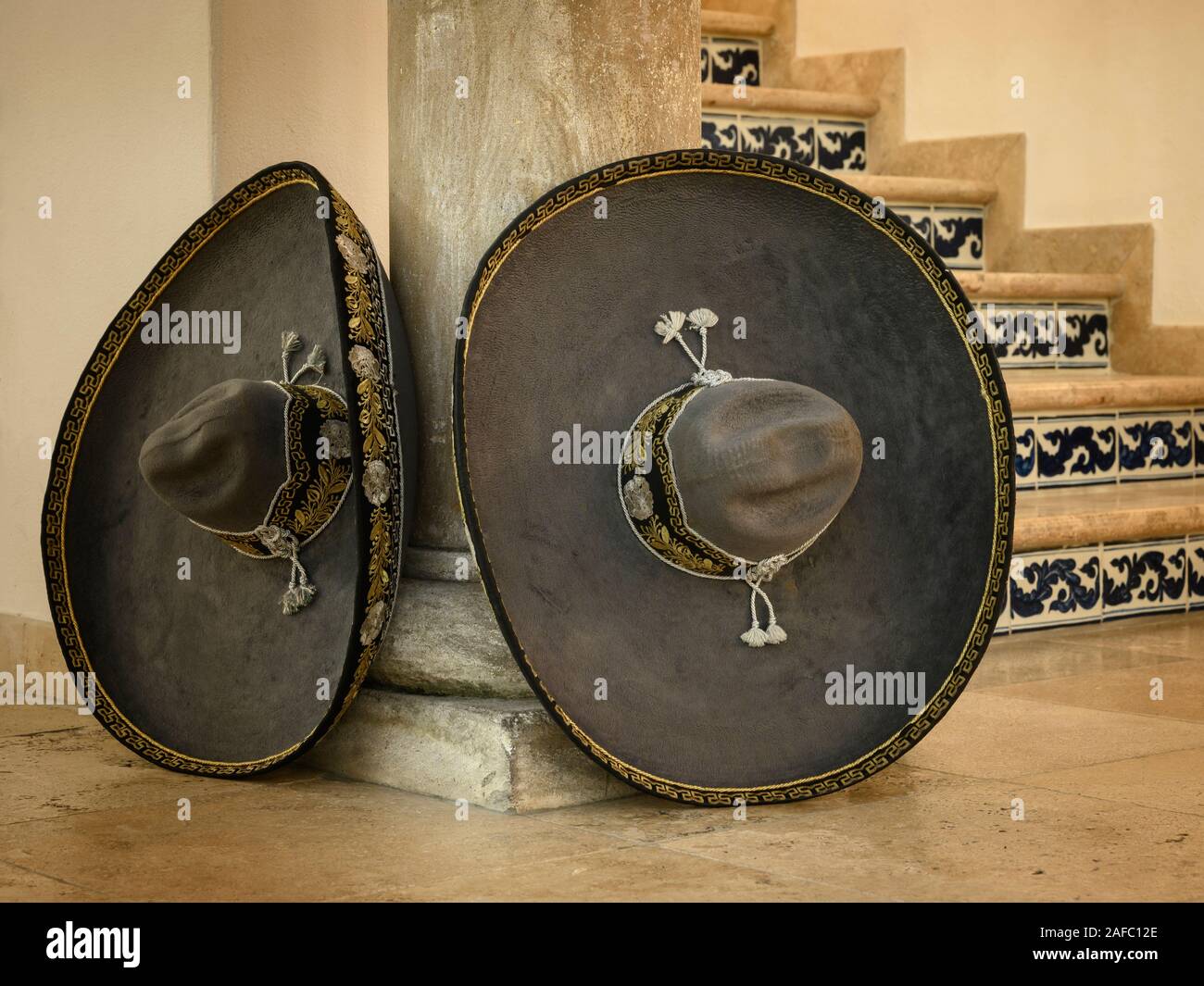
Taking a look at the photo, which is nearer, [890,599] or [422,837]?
[422,837]

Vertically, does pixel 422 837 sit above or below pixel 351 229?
below

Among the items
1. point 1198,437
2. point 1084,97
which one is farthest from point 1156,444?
point 1084,97

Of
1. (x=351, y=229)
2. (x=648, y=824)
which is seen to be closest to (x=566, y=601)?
(x=648, y=824)

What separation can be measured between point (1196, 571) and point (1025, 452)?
46cm

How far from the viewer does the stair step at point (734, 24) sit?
189 inches

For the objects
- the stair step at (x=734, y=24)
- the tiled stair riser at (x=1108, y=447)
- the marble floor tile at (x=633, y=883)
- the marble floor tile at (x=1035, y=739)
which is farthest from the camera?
the stair step at (x=734, y=24)

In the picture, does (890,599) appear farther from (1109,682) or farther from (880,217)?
(1109,682)

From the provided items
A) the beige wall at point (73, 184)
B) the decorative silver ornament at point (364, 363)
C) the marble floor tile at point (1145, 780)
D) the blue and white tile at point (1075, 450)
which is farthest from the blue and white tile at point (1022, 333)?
the decorative silver ornament at point (364, 363)

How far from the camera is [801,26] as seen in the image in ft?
16.0

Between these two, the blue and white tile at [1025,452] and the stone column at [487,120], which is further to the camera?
the blue and white tile at [1025,452]

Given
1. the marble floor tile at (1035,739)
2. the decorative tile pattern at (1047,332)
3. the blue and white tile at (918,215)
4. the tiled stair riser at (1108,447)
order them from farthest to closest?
1. the blue and white tile at (918,215)
2. the decorative tile pattern at (1047,332)
3. the tiled stair riser at (1108,447)
4. the marble floor tile at (1035,739)

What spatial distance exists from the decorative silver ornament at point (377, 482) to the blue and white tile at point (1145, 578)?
1996 mm

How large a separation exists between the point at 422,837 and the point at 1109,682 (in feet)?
4.85

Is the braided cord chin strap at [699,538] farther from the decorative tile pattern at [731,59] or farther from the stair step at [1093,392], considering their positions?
the decorative tile pattern at [731,59]
